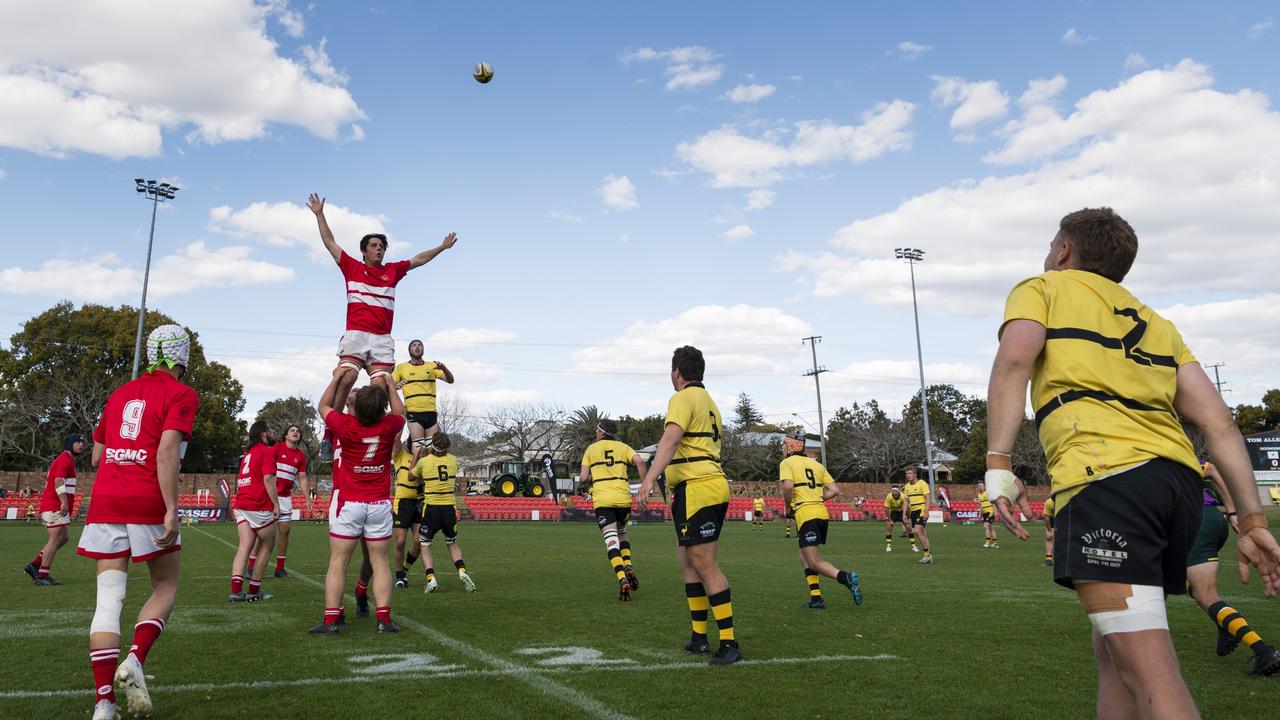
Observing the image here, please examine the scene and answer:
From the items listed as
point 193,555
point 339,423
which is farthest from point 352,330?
point 193,555

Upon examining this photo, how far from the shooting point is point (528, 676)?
566 centimetres

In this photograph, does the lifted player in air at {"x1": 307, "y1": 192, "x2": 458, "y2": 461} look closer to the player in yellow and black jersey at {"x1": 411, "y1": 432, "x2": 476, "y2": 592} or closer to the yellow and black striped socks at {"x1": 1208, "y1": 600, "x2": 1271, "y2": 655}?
the player in yellow and black jersey at {"x1": 411, "y1": 432, "x2": 476, "y2": 592}

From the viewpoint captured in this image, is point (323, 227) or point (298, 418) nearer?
point (323, 227)

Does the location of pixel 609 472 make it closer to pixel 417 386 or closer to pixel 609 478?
pixel 609 478

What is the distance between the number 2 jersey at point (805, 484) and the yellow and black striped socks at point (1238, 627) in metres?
4.41

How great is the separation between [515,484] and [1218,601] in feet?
144

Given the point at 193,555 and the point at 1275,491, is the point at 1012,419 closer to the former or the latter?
the point at 193,555

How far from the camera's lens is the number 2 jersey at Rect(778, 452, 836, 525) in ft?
34.3

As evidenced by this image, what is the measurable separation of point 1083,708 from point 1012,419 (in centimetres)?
305

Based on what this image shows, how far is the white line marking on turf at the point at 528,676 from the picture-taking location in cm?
480

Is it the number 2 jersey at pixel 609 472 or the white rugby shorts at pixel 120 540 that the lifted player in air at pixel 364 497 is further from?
the number 2 jersey at pixel 609 472

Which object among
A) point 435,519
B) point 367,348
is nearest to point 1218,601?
point 367,348

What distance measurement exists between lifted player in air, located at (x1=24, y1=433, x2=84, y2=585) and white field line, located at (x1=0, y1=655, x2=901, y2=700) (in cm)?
759

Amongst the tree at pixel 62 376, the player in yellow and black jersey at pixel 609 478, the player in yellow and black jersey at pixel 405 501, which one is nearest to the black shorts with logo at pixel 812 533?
the player in yellow and black jersey at pixel 609 478
